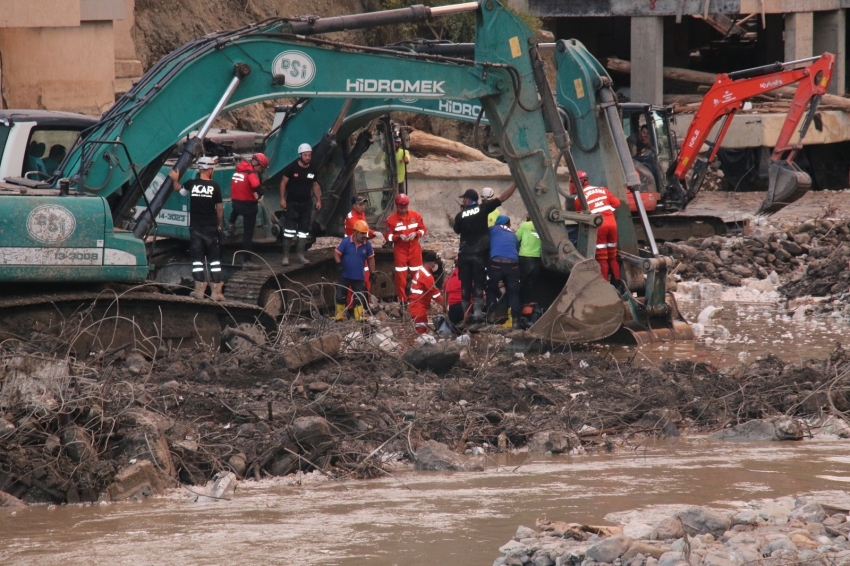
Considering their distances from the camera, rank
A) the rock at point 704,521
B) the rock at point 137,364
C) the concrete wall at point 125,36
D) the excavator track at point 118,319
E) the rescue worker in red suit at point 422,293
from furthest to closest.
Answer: the concrete wall at point 125,36 < the rescue worker in red suit at point 422,293 < the excavator track at point 118,319 < the rock at point 137,364 < the rock at point 704,521

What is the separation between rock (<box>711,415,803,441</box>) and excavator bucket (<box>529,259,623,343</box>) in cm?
307

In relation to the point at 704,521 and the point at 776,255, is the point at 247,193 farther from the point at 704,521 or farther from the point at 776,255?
the point at 776,255

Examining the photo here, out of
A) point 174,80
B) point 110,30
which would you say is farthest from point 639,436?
point 110,30

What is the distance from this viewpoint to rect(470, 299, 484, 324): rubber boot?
13.0m

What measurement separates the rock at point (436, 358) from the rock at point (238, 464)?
2.96 metres

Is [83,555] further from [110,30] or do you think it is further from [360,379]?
[110,30]

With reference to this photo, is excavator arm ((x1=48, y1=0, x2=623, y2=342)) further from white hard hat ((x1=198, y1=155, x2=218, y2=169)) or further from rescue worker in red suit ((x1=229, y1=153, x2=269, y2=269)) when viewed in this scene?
rescue worker in red suit ((x1=229, y1=153, x2=269, y2=269))

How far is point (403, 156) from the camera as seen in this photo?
1472 cm

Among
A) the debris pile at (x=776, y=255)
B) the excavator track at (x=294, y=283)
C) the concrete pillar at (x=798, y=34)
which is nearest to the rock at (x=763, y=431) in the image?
the excavator track at (x=294, y=283)

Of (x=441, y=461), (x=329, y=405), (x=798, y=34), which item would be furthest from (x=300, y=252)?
(x=798, y=34)

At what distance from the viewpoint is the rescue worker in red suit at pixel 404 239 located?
1341 cm

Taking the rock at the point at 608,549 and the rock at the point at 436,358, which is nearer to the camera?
the rock at the point at 608,549

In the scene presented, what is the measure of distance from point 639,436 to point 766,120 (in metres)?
18.7

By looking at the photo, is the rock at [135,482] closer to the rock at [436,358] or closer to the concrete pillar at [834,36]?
the rock at [436,358]
